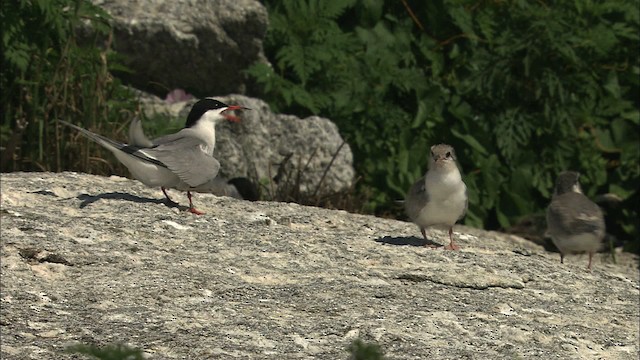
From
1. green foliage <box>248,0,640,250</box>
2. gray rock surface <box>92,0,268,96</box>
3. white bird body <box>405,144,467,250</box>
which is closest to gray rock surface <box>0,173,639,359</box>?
white bird body <box>405,144,467,250</box>

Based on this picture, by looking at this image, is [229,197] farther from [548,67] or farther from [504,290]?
[548,67]

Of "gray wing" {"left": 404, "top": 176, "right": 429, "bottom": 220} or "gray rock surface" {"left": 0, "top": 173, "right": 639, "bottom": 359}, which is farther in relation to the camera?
"gray wing" {"left": 404, "top": 176, "right": 429, "bottom": 220}

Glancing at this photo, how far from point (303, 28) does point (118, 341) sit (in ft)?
16.7

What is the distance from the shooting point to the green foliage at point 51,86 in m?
8.92

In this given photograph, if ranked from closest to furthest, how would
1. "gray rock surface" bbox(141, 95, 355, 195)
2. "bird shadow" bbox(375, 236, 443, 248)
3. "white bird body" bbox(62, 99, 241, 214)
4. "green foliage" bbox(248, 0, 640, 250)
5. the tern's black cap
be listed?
"white bird body" bbox(62, 99, 241, 214) → the tern's black cap → "bird shadow" bbox(375, 236, 443, 248) → "gray rock surface" bbox(141, 95, 355, 195) → "green foliage" bbox(248, 0, 640, 250)

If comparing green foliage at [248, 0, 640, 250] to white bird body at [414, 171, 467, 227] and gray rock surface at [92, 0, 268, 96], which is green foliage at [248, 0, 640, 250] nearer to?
gray rock surface at [92, 0, 268, 96]

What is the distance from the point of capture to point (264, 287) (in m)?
6.60

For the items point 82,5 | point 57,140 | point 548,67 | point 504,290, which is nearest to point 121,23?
point 82,5

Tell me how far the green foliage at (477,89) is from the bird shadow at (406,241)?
184 centimetres

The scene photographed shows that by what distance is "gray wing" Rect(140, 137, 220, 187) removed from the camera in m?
7.08

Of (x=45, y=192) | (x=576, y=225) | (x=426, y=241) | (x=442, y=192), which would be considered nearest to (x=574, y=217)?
(x=576, y=225)

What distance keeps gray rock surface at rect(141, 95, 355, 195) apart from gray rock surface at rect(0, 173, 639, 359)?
1.33m

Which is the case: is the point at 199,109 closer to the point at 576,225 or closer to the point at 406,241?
the point at 406,241

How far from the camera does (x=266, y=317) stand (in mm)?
6133
